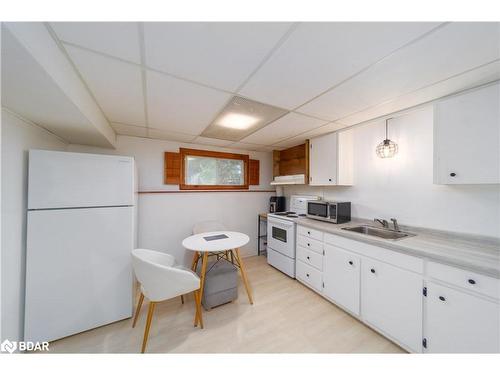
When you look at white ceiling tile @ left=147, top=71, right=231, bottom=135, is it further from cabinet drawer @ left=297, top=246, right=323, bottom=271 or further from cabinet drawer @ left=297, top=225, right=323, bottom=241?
cabinet drawer @ left=297, top=246, right=323, bottom=271

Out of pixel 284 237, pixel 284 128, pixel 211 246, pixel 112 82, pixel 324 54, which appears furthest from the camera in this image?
pixel 284 237

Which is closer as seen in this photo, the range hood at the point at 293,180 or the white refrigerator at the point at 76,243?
the white refrigerator at the point at 76,243

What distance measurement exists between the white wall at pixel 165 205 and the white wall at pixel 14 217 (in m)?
0.94

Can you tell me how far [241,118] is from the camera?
6.51 feet

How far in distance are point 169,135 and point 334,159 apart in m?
2.39

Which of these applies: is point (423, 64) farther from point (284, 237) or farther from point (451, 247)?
point (284, 237)

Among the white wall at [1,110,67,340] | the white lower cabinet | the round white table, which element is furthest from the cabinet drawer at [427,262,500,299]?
the white wall at [1,110,67,340]

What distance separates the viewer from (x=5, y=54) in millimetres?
749

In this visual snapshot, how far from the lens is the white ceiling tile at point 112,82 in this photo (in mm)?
1036

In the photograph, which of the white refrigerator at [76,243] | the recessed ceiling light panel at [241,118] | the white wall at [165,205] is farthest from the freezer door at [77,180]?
the recessed ceiling light panel at [241,118]

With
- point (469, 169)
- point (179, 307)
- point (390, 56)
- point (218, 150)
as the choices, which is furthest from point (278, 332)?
point (218, 150)

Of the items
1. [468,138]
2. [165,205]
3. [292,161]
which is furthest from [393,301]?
[165,205]

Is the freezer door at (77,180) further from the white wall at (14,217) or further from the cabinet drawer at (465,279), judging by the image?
the cabinet drawer at (465,279)
